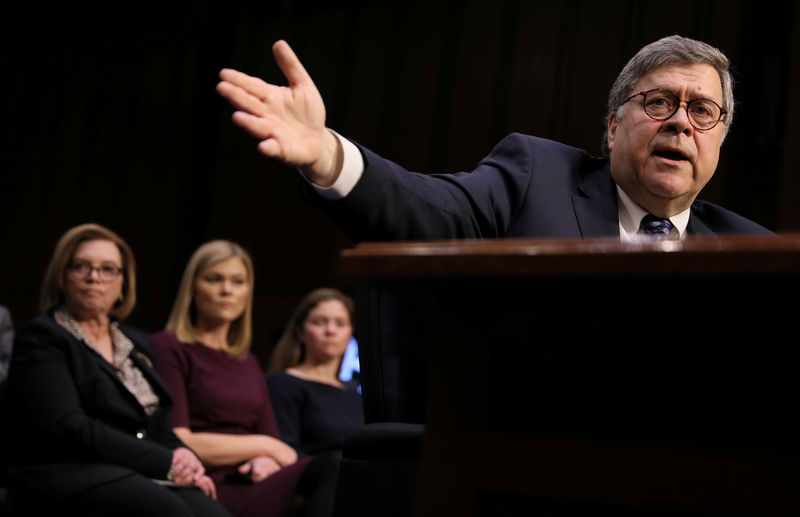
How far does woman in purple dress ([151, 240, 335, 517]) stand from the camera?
2873mm

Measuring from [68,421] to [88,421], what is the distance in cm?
5

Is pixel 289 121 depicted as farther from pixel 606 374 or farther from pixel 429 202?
pixel 606 374

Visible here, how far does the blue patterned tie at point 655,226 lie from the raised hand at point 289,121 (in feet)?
2.47

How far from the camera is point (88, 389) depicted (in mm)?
2637

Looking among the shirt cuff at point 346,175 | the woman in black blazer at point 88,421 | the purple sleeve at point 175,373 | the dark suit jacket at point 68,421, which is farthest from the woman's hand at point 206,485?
the shirt cuff at point 346,175

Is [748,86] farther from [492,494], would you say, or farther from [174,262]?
[492,494]

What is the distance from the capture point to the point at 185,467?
2.65m

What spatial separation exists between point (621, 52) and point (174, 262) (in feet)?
11.0

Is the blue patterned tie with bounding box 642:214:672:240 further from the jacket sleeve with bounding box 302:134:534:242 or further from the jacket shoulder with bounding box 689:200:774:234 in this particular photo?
the jacket sleeve with bounding box 302:134:534:242

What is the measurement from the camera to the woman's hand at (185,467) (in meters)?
2.63

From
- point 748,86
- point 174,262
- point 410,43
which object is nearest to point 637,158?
point 748,86

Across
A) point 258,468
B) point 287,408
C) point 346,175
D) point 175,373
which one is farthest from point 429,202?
point 287,408

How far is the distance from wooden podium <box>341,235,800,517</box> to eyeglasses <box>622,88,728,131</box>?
39.9 inches

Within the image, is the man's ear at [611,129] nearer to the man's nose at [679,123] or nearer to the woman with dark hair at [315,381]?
the man's nose at [679,123]
